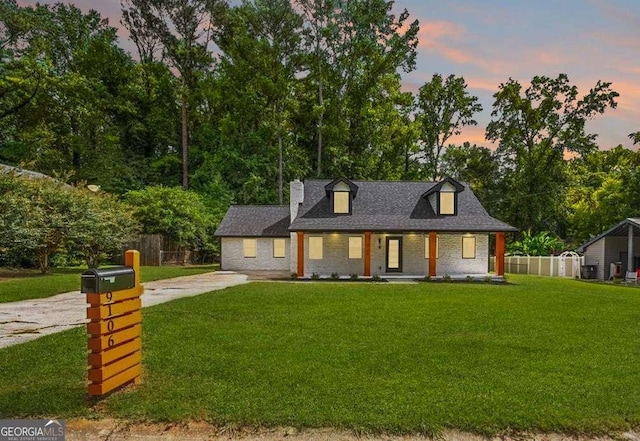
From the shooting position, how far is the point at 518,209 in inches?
1410

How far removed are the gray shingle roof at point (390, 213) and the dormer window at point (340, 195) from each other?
356 mm

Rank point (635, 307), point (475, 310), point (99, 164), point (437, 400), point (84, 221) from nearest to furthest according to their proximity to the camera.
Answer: point (437, 400)
point (475, 310)
point (635, 307)
point (84, 221)
point (99, 164)

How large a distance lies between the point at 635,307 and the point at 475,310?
468cm

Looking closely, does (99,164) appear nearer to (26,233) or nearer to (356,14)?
(26,233)

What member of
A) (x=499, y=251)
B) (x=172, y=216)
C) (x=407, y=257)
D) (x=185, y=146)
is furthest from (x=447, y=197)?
(x=185, y=146)

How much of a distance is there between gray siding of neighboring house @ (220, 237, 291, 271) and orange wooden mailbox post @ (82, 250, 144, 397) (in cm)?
1901

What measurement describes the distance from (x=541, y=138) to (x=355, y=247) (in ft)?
81.4

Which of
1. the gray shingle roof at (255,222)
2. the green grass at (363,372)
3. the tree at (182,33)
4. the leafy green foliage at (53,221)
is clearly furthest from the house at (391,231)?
the tree at (182,33)

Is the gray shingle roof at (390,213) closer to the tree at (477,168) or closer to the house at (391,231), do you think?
the house at (391,231)

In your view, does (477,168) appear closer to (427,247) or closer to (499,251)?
(499,251)

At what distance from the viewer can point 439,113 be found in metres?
39.6

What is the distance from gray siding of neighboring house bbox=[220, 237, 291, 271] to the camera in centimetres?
2408

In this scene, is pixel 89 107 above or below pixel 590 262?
above

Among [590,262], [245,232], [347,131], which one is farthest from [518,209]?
[245,232]
